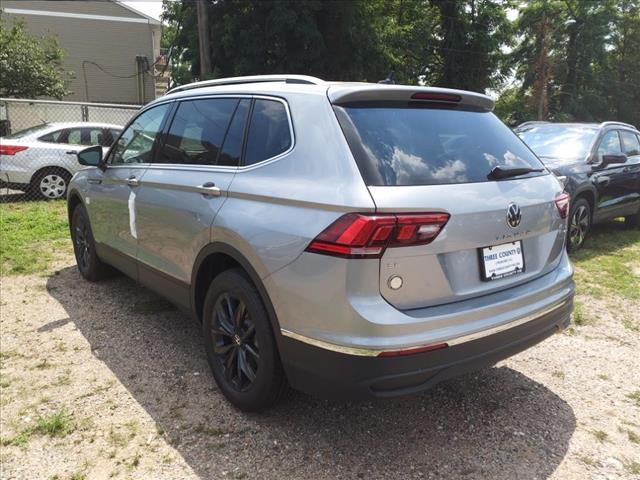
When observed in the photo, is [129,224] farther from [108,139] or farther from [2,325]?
[108,139]

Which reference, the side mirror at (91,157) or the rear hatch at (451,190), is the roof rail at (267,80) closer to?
the rear hatch at (451,190)

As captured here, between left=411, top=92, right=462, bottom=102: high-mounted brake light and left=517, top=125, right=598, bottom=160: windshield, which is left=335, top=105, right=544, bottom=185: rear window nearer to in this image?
left=411, top=92, right=462, bottom=102: high-mounted brake light

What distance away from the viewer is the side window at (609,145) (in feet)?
22.8

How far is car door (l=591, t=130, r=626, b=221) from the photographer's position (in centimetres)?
668

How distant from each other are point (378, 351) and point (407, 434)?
88 centimetres

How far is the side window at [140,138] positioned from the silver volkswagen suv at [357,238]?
2.09ft

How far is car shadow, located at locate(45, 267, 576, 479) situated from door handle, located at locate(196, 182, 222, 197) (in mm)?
1224

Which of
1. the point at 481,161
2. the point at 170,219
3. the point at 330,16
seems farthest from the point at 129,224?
the point at 330,16

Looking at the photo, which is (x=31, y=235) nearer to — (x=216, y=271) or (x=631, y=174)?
(x=216, y=271)

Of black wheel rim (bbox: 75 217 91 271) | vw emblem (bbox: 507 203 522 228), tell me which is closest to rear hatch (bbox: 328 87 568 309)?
vw emblem (bbox: 507 203 522 228)

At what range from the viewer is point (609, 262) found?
6.16m

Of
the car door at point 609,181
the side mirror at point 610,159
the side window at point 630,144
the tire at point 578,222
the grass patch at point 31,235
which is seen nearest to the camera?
the grass patch at point 31,235

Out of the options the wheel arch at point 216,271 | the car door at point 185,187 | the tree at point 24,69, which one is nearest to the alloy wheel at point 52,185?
the car door at point 185,187

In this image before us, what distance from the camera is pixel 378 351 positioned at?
7.23 feet
